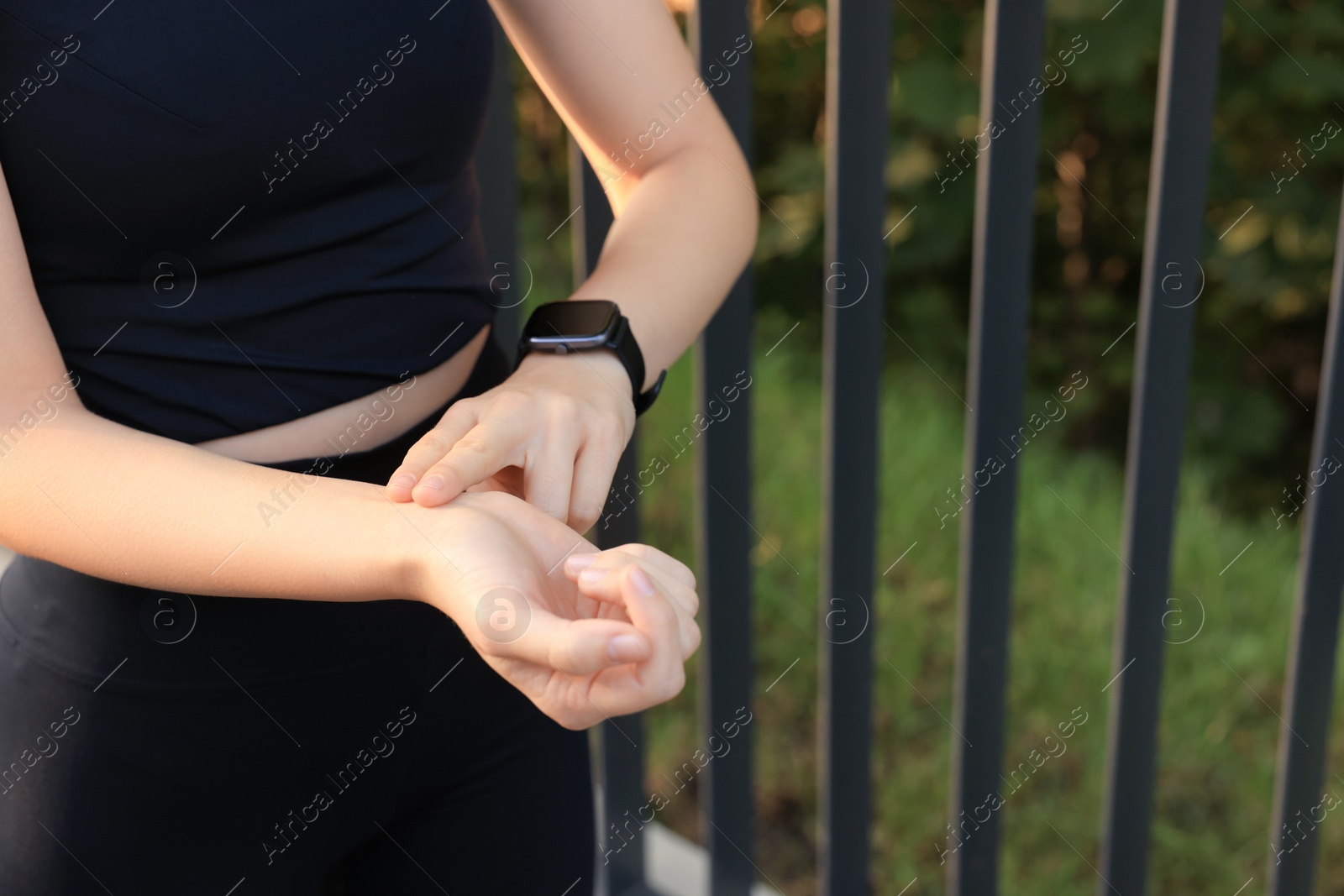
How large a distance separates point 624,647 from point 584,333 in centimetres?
38

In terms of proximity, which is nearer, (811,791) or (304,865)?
(304,865)

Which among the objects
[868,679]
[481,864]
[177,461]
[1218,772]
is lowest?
[1218,772]

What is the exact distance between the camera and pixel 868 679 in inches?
53.9

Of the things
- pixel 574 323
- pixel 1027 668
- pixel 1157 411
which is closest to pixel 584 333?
pixel 574 323

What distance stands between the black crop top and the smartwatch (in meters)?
0.08

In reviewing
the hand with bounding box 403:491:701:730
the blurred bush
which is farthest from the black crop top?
the blurred bush

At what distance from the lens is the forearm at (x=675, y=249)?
96cm

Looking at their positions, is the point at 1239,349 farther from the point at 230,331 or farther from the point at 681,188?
the point at 230,331

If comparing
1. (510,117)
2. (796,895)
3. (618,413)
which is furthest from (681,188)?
(796,895)

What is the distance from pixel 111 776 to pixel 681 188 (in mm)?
647

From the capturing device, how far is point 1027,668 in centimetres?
243

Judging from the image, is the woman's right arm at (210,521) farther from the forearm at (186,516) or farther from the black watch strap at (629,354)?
the black watch strap at (629,354)

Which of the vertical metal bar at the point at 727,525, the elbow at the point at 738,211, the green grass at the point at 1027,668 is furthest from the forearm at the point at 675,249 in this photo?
the green grass at the point at 1027,668

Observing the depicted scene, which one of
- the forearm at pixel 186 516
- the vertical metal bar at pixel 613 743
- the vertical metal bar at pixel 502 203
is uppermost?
the forearm at pixel 186 516
